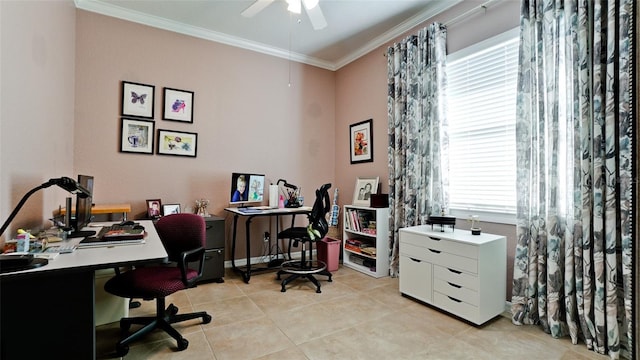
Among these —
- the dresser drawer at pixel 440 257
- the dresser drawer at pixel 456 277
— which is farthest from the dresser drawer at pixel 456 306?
the dresser drawer at pixel 440 257

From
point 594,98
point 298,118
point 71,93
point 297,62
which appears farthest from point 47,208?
point 594,98

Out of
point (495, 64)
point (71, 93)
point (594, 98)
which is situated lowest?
point (594, 98)

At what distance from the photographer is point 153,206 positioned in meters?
3.28

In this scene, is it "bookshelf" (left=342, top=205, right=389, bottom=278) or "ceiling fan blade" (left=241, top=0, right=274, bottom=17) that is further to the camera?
"bookshelf" (left=342, top=205, right=389, bottom=278)

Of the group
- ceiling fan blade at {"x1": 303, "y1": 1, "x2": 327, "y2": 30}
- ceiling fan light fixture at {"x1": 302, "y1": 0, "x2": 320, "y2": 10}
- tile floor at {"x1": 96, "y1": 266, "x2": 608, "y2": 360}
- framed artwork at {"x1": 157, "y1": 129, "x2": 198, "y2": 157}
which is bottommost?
tile floor at {"x1": 96, "y1": 266, "x2": 608, "y2": 360}

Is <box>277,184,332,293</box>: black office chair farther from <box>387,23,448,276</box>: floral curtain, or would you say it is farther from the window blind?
the window blind

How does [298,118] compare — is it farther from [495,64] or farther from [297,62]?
[495,64]

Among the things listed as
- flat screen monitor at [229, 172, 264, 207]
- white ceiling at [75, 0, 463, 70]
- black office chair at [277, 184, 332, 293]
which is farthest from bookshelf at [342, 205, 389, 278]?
white ceiling at [75, 0, 463, 70]

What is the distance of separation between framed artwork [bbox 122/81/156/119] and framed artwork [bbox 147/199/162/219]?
947mm

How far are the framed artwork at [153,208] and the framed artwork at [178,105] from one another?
96cm

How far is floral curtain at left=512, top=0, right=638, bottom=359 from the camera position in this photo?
1.90 meters

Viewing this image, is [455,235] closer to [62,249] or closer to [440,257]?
[440,257]

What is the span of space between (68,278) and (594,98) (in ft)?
10.2

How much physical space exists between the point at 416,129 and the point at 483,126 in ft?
2.13
